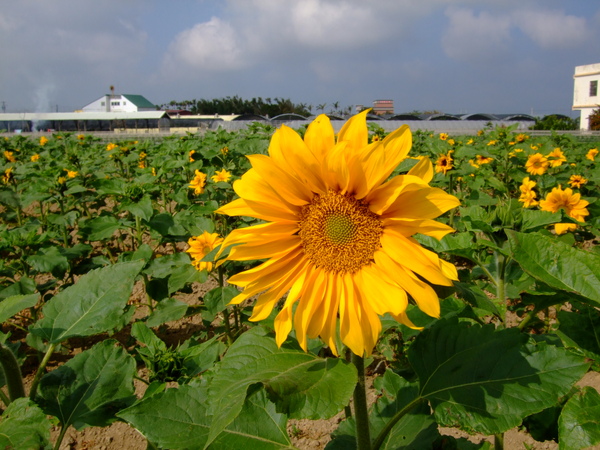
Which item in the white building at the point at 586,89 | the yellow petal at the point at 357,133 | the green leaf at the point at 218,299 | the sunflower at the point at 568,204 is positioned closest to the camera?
the yellow petal at the point at 357,133

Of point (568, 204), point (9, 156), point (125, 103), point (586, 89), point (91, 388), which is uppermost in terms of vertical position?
point (125, 103)

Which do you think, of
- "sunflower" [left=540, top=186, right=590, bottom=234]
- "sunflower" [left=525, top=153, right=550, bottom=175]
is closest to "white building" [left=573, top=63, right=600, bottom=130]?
"sunflower" [left=525, top=153, right=550, bottom=175]

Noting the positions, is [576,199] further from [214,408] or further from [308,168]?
[214,408]

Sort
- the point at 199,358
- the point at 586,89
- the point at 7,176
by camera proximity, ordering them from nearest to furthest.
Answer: the point at 199,358, the point at 7,176, the point at 586,89

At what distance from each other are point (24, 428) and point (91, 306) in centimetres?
38

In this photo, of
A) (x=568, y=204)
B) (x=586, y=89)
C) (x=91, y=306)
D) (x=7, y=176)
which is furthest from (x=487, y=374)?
(x=586, y=89)

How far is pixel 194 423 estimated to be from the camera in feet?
3.82

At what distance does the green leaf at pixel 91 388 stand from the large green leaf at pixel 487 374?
833mm

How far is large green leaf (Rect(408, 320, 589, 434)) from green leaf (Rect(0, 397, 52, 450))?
0.81 meters

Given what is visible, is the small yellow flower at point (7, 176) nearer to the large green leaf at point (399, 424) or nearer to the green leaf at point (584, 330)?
the large green leaf at point (399, 424)

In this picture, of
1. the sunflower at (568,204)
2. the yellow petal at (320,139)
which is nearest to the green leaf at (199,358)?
the yellow petal at (320,139)

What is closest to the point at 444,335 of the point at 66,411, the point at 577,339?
the point at 577,339

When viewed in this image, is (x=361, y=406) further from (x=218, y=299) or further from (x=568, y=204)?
(x=568, y=204)

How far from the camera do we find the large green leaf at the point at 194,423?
3.65 feet
